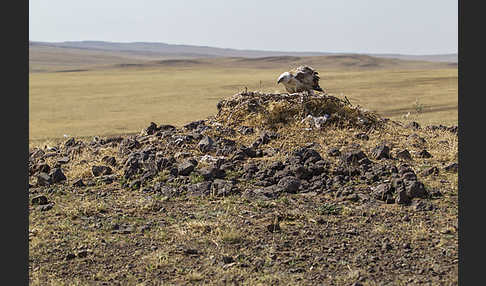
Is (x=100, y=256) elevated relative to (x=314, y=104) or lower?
lower

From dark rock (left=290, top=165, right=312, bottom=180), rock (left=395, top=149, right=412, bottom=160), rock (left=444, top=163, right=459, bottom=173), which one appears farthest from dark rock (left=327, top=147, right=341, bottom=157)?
rock (left=444, top=163, right=459, bottom=173)

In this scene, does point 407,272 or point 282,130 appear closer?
point 407,272

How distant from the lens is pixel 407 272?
5047 millimetres

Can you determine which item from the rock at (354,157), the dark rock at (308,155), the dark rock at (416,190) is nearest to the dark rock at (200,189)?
Result: the dark rock at (308,155)

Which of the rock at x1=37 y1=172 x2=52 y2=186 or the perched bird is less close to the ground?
the perched bird

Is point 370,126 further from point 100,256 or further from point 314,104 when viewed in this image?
point 100,256

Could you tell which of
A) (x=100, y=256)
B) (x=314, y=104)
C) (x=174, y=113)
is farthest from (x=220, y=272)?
(x=174, y=113)

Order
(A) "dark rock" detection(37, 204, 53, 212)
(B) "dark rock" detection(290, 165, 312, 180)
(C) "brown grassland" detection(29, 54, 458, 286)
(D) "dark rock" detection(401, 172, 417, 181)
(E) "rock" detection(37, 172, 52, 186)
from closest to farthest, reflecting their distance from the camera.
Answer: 1. (C) "brown grassland" detection(29, 54, 458, 286)
2. (A) "dark rock" detection(37, 204, 53, 212)
3. (D) "dark rock" detection(401, 172, 417, 181)
4. (B) "dark rock" detection(290, 165, 312, 180)
5. (E) "rock" detection(37, 172, 52, 186)

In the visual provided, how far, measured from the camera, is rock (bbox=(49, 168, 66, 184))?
27.0 ft

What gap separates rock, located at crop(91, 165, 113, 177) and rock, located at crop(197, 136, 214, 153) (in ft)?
4.72

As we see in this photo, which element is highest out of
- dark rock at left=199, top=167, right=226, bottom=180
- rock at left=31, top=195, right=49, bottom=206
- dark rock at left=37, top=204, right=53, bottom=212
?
dark rock at left=199, top=167, right=226, bottom=180

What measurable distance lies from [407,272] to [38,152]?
7.42 meters

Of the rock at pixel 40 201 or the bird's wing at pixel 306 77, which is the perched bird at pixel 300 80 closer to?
the bird's wing at pixel 306 77

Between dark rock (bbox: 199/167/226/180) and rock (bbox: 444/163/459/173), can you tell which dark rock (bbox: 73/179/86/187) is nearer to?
dark rock (bbox: 199/167/226/180)
